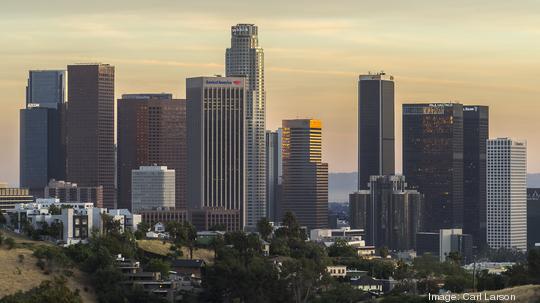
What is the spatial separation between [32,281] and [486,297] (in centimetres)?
5345

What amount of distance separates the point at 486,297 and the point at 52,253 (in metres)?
55.4

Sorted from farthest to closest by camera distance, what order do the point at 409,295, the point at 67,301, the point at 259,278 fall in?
the point at 259,278, the point at 409,295, the point at 67,301

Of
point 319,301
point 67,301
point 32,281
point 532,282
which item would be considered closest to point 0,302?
point 67,301

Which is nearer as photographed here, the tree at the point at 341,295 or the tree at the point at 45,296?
the tree at the point at 45,296

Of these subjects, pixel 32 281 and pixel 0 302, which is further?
pixel 32 281

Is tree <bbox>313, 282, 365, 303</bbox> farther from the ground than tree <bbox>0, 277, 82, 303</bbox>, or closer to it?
closer to it

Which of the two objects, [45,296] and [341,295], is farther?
[341,295]

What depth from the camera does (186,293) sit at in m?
194

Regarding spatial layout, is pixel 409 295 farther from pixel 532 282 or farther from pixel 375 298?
pixel 532 282

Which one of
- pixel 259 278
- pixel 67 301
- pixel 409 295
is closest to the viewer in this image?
pixel 67 301

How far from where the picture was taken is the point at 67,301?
163 metres

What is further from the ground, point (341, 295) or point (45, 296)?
point (45, 296)

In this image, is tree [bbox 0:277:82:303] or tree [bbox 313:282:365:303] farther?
tree [bbox 313:282:365:303]

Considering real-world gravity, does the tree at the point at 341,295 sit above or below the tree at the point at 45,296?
below
